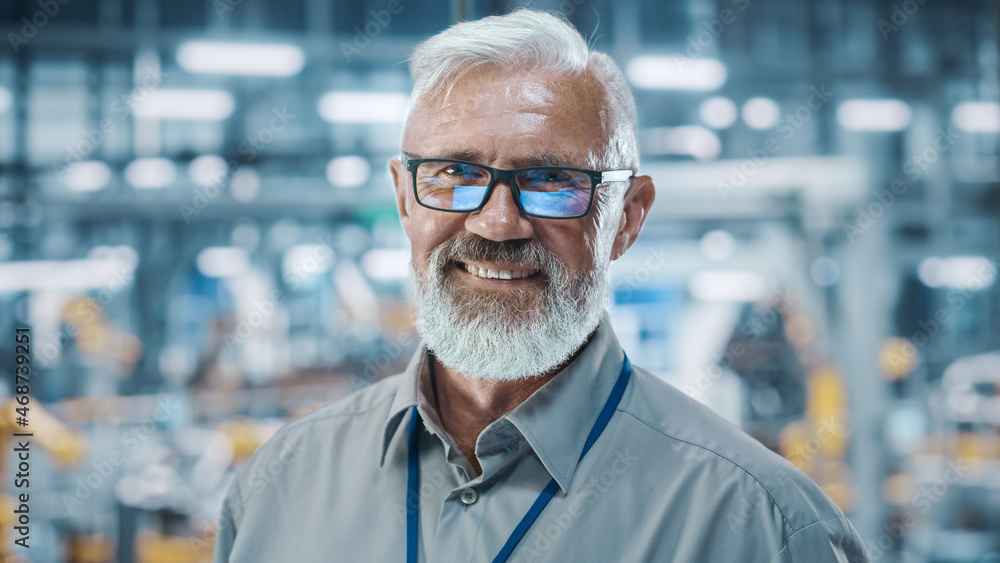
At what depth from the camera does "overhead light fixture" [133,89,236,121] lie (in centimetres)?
382

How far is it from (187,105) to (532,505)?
3.68m

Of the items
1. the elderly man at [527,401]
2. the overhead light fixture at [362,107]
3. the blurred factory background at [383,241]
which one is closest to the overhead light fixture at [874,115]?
the blurred factory background at [383,241]

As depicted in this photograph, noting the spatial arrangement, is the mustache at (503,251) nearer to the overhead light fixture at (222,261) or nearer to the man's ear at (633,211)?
the man's ear at (633,211)

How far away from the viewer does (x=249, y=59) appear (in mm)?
4105

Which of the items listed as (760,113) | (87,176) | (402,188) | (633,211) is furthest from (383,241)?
(633,211)

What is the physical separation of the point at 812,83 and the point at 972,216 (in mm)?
1289

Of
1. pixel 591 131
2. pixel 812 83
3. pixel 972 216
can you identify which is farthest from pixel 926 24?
pixel 591 131

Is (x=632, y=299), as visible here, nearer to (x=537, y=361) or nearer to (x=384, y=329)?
(x=384, y=329)

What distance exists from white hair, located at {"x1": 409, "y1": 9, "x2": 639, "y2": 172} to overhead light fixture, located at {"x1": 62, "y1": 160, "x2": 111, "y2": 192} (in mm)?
3380

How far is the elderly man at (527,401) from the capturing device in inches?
38.6

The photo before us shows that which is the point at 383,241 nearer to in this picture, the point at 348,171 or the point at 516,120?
the point at 348,171

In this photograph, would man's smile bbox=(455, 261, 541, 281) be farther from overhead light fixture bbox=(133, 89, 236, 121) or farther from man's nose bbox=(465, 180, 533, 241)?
overhead light fixture bbox=(133, 89, 236, 121)

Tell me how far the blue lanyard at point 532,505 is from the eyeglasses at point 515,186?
0.97 ft

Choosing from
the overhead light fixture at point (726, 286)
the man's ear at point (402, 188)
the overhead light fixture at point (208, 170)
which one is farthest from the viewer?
the overhead light fixture at point (726, 286)
